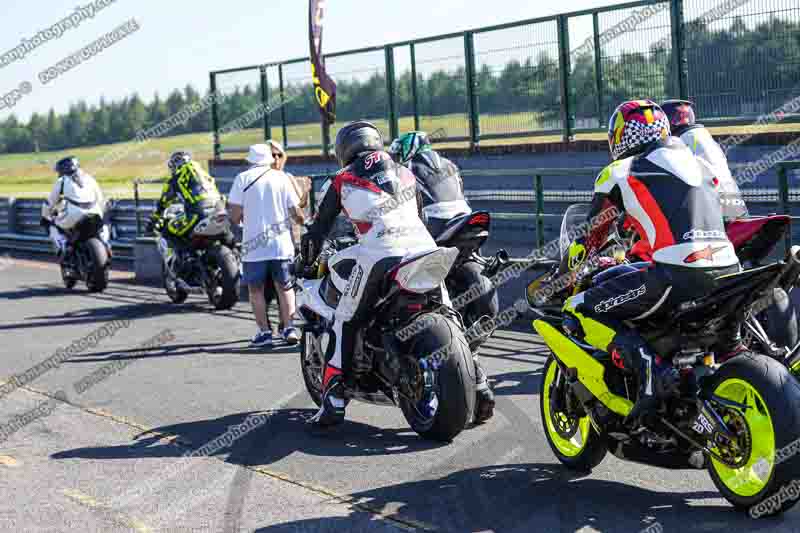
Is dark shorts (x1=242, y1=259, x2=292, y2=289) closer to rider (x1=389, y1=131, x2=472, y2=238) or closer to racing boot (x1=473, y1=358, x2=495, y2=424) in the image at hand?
rider (x1=389, y1=131, x2=472, y2=238)

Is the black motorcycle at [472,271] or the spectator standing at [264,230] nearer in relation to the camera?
the black motorcycle at [472,271]

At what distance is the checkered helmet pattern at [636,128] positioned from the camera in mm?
6234

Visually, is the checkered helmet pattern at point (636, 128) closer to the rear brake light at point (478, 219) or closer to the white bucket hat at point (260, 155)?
the rear brake light at point (478, 219)

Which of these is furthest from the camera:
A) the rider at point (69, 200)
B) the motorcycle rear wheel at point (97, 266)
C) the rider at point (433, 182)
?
the rider at point (69, 200)

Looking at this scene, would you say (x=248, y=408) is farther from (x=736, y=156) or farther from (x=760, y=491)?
(x=736, y=156)

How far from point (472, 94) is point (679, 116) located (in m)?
9.41

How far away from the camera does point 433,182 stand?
32.1ft

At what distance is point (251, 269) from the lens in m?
12.0

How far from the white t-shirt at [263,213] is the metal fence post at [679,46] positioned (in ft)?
17.0

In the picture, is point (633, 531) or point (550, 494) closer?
point (633, 531)

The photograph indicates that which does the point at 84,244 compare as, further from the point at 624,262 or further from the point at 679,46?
the point at 624,262

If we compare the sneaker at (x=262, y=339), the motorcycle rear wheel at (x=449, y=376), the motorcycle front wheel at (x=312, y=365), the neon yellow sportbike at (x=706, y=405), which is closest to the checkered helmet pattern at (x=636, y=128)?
the neon yellow sportbike at (x=706, y=405)

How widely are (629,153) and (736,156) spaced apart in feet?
26.5

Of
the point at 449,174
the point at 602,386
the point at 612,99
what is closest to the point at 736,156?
the point at 612,99
